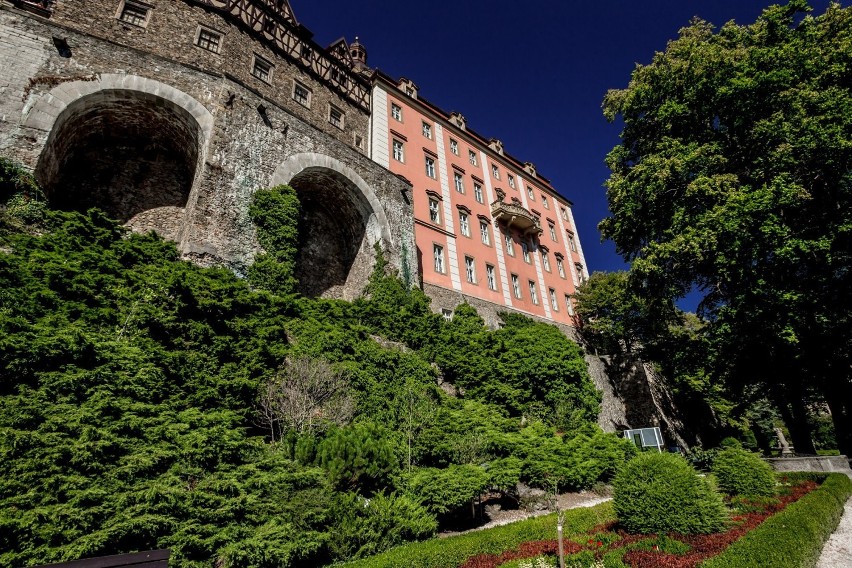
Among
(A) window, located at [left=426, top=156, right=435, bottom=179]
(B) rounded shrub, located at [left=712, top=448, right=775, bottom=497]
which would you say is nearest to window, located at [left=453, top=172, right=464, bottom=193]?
(A) window, located at [left=426, top=156, right=435, bottom=179]

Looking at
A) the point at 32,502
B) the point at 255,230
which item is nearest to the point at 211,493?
the point at 32,502

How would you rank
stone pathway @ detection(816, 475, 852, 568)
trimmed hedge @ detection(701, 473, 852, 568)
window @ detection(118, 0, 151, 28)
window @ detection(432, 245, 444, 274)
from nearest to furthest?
trimmed hedge @ detection(701, 473, 852, 568) < stone pathway @ detection(816, 475, 852, 568) < window @ detection(118, 0, 151, 28) < window @ detection(432, 245, 444, 274)

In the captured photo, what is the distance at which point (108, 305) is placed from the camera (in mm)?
7621

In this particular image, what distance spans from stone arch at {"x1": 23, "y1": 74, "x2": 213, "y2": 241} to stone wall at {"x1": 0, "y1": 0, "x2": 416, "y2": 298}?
0.12ft

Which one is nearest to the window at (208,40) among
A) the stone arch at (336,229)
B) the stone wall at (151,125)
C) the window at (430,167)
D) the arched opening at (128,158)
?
the stone wall at (151,125)

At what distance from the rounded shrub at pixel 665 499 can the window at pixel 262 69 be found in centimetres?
2209

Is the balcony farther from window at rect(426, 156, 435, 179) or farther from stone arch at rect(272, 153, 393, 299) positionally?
stone arch at rect(272, 153, 393, 299)

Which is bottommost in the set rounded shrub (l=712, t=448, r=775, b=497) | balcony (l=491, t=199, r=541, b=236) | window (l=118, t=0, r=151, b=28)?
rounded shrub (l=712, t=448, r=775, b=497)

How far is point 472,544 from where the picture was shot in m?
6.23

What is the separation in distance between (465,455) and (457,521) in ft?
5.02

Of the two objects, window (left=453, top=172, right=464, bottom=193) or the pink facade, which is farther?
window (left=453, top=172, right=464, bottom=193)

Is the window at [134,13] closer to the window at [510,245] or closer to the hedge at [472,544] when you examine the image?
the hedge at [472,544]

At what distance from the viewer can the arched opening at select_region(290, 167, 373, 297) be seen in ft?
55.2

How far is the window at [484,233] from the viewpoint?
91.1 ft
